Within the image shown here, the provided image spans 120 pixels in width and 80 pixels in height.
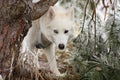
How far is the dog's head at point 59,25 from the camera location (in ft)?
11.7

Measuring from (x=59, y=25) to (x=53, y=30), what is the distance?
3.5 inches

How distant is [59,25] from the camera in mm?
3645

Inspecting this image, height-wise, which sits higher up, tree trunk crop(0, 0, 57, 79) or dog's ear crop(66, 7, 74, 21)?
dog's ear crop(66, 7, 74, 21)

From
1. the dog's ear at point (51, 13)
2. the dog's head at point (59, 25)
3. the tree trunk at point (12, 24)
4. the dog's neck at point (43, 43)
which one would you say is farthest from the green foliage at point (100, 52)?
the tree trunk at point (12, 24)

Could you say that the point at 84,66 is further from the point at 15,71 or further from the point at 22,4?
the point at 22,4

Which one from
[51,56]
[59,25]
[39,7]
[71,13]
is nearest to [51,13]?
[59,25]

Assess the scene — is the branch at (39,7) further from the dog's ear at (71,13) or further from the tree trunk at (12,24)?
the dog's ear at (71,13)

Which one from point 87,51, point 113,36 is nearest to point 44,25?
point 87,51

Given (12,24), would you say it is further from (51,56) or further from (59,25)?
(51,56)

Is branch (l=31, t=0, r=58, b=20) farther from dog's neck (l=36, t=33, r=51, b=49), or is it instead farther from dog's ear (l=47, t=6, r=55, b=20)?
dog's neck (l=36, t=33, r=51, b=49)

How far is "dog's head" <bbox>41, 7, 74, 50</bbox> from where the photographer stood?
3578 mm

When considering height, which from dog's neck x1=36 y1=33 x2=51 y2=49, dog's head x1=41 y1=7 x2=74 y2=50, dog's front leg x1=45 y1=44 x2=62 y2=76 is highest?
dog's head x1=41 y1=7 x2=74 y2=50

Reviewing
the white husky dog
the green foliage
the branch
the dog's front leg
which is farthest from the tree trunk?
the dog's front leg

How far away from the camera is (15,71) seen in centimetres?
Answer: 307
